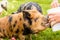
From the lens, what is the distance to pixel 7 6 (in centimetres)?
138

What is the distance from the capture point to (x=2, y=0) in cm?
138

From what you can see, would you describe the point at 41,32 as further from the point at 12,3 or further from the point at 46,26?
the point at 12,3

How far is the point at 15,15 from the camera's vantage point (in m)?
1.28

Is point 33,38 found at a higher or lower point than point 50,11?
lower

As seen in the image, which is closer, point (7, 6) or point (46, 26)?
point (46, 26)

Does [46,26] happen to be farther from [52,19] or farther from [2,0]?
[2,0]

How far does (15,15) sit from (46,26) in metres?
0.20

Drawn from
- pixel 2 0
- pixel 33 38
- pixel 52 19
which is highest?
pixel 2 0

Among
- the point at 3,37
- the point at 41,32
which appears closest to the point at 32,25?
the point at 41,32

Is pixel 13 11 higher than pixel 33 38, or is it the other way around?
pixel 13 11

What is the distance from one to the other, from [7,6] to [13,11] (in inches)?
2.4

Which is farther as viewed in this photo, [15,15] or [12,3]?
[12,3]

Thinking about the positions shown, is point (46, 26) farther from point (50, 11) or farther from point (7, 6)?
point (7, 6)

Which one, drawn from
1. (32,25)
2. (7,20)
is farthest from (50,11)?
(7,20)
